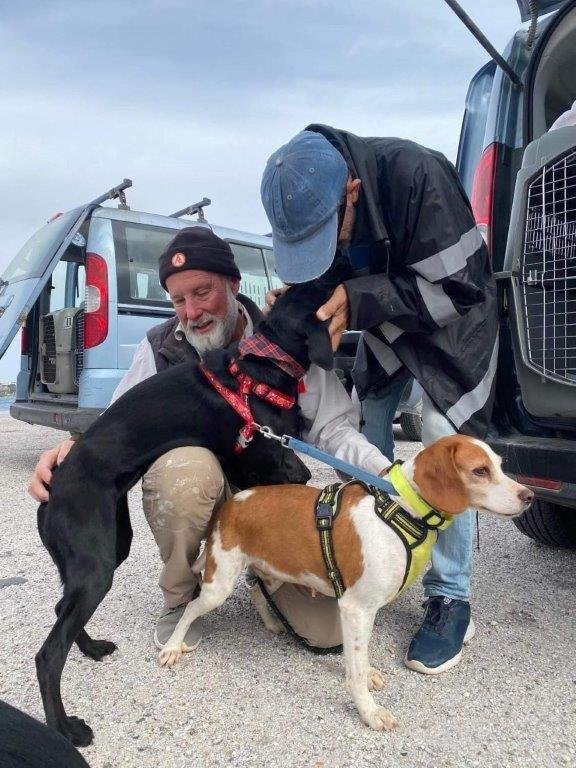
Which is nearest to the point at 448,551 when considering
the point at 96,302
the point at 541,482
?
the point at 541,482

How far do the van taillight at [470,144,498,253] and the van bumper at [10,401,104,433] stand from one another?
10.7ft

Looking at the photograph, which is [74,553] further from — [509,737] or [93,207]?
[93,207]

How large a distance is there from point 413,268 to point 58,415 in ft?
12.9

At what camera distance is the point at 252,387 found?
2.19 meters

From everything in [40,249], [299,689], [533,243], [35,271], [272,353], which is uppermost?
[40,249]

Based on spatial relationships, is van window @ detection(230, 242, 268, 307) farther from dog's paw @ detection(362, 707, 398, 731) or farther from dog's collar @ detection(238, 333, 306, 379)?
dog's paw @ detection(362, 707, 398, 731)

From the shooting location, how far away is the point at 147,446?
217 centimetres

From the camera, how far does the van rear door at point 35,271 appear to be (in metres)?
5.11

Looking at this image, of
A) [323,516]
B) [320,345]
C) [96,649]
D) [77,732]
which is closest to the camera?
[77,732]

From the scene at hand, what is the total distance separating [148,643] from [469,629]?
111 cm

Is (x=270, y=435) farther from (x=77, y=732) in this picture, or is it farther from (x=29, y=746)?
(x=29, y=746)

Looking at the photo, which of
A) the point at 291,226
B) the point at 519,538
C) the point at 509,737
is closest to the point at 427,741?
the point at 509,737

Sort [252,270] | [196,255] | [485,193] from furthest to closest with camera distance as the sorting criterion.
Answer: [252,270]
[196,255]
[485,193]

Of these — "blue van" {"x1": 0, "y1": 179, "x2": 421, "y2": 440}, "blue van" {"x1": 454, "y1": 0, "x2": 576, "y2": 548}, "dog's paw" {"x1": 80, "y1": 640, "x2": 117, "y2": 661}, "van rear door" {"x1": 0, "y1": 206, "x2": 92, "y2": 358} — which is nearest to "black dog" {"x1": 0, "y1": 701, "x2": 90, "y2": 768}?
"dog's paw" {"x1": 80, "y1": 640, "x2": 117, "y2": 661}
